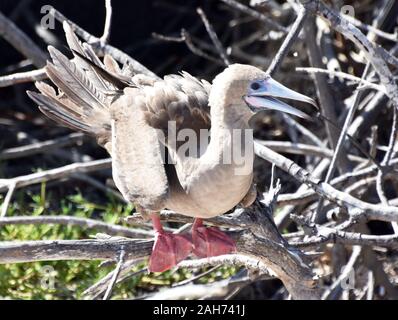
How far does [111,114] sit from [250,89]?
30.3 inches

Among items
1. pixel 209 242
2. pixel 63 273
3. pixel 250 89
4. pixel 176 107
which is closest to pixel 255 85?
A: pixel 250 89

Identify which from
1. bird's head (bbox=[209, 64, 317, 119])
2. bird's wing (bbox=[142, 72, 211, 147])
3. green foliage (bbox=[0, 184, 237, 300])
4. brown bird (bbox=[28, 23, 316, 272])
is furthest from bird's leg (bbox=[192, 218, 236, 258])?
green foliage (bbox=[0, 184, 237, 300])

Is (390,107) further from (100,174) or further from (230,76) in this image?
(230,76)

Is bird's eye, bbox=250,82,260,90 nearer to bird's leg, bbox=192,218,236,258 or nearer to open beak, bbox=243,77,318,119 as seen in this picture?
open beak, bbox=243,77,318,119

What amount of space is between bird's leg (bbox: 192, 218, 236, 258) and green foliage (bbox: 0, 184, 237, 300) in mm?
1293

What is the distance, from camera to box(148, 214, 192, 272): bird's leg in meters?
3.72

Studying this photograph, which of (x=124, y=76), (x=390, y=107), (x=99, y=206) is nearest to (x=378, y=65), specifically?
(x=124, y=76)

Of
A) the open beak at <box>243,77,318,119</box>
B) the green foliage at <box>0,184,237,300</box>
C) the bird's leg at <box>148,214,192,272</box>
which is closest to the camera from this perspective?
the open beak at <box>243,77,318,119</box>

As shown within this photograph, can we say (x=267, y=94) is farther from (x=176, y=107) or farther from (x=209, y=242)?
(x=209, y=242)

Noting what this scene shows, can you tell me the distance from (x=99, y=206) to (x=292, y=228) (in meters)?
1.28

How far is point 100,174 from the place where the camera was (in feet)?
21.2

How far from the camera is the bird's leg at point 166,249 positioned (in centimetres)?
372

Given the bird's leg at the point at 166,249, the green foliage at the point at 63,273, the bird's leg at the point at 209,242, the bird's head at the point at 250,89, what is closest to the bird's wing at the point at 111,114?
the bird's leg at the point at 166,249

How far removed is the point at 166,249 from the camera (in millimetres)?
3736
